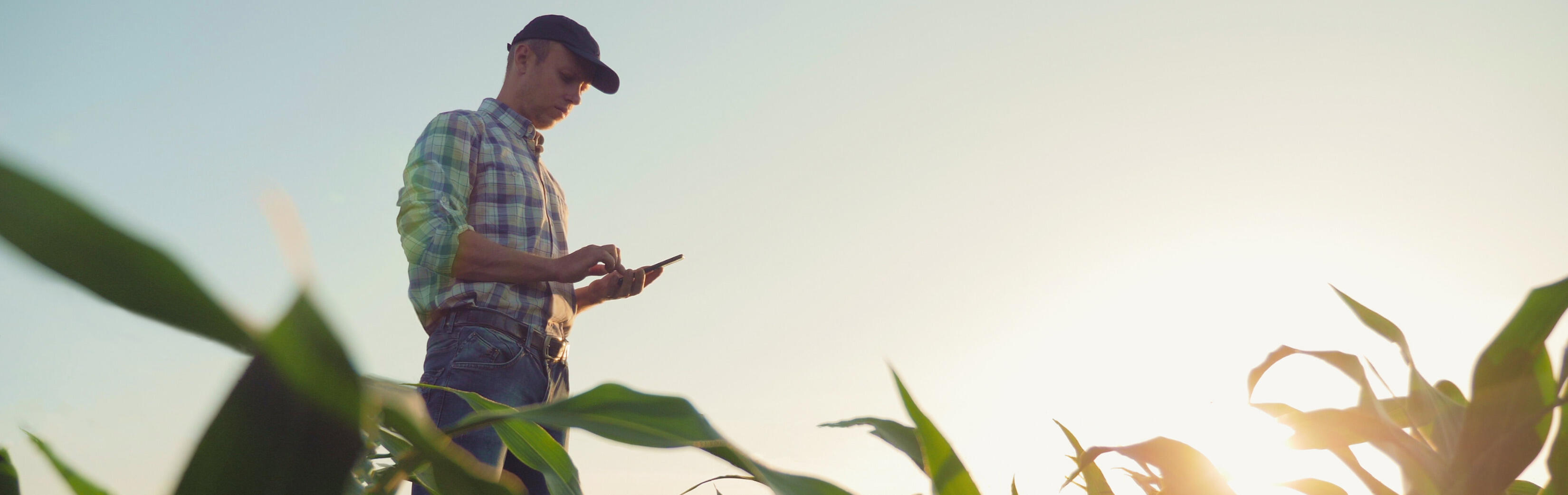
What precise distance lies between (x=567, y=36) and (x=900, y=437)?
170 cm

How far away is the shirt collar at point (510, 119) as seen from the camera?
180 centimetres

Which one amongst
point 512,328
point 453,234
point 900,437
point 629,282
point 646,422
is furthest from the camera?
point 629,282

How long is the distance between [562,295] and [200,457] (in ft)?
5.24

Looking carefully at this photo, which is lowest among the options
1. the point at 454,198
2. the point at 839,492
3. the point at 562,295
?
the point at 839,492

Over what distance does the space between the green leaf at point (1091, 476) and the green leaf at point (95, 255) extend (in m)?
0.38

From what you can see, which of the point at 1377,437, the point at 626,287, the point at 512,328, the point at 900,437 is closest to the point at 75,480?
the point at 900,437

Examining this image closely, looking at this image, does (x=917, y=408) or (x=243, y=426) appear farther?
(x=917, y=408)

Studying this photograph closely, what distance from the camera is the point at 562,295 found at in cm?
170

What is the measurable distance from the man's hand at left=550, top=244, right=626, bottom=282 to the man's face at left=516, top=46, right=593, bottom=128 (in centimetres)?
56

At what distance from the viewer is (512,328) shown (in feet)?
5.02

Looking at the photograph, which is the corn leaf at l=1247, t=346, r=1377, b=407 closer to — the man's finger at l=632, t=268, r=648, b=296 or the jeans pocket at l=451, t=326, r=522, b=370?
the jeans pocket at l=451, t=326, r=522, b=370

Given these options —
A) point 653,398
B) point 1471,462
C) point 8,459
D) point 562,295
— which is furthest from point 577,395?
point 562,295

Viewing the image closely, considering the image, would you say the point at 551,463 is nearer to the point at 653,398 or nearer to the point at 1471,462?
the point at 653,398

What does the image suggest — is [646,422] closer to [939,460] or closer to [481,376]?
[939,460]
